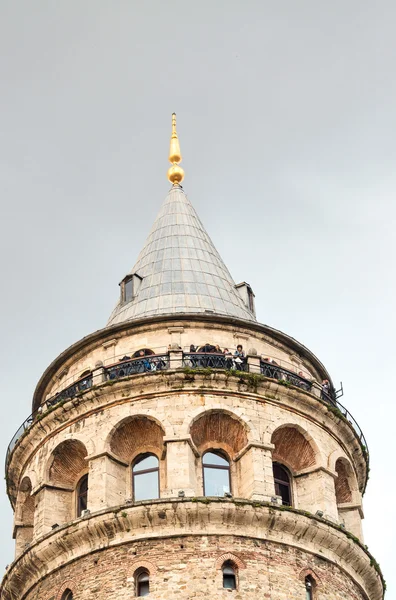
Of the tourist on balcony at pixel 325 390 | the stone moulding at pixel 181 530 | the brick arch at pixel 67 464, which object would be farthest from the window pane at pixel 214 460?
the tourist on balcony at pixel 325 390

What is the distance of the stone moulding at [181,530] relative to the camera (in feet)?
123

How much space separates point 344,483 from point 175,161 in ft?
56.7

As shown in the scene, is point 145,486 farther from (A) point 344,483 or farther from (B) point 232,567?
(A) point 344,483

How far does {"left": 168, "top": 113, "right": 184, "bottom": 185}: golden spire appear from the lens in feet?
176

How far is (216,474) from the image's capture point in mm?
40156

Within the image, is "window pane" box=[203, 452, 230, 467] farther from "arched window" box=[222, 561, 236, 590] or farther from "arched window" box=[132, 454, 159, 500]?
"arched window" box=[222, 561, 236, 590]

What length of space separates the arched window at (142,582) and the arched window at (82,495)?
4.35 meters

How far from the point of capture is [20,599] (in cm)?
3959

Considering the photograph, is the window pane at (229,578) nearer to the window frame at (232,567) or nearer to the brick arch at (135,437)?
the window frame at (232,567)

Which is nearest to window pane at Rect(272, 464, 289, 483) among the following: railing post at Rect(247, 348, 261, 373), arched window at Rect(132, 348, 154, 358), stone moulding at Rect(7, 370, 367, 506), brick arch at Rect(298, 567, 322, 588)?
stone moulding at Rect(7, 370, 367, 506)

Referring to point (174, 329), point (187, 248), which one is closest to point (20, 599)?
point (174, 329)

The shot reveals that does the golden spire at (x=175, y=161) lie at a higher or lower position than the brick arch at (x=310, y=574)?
higher

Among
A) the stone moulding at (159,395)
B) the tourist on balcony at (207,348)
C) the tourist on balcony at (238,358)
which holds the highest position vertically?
the tourist on balcony at (207,348)

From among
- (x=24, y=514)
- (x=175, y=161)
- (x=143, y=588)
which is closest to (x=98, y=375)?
(x=24, y=514)
